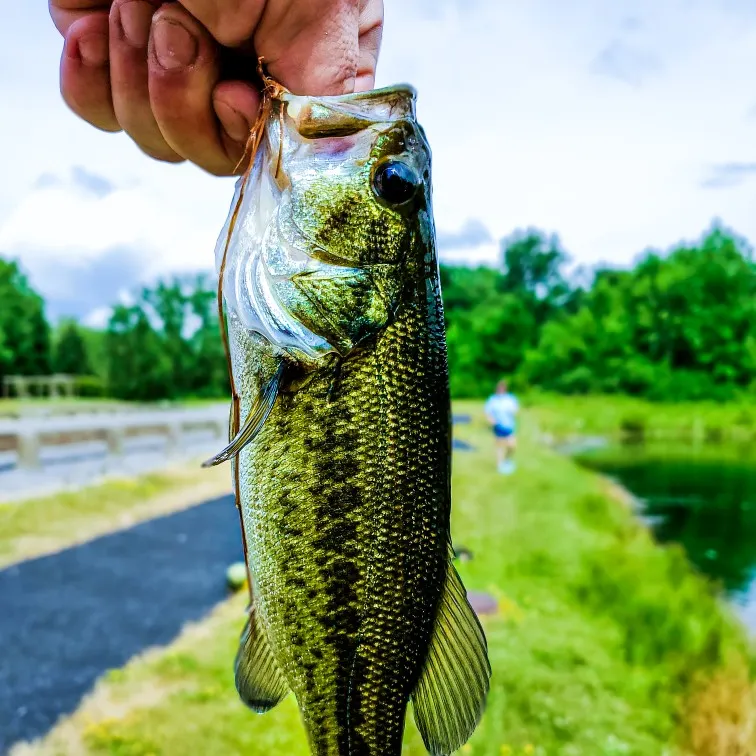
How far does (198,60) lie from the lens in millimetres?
1500

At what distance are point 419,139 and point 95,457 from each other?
15.2m

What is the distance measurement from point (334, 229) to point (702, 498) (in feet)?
72.5

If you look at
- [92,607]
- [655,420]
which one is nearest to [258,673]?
[92,607]

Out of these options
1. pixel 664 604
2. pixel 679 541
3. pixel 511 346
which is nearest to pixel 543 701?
pixel 664 604

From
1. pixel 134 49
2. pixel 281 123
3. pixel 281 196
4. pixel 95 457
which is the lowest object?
pixel 95 457

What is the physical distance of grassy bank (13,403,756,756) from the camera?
239 inches

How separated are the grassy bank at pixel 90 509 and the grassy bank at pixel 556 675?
3038 millimetres

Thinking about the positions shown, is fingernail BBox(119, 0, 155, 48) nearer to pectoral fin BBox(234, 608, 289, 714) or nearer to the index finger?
the index finger

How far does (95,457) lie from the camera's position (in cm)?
1555

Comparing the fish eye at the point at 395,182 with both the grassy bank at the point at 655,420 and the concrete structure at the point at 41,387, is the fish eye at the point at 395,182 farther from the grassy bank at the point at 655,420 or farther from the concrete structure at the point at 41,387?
the concrete structure at the point at 41,387

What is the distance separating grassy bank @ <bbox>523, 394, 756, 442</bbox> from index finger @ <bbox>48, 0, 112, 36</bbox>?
116ft

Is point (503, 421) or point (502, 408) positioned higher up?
point (502, 408)

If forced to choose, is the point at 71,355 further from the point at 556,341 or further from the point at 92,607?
the point at 92,607

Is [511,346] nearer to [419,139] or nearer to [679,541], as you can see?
[679,541]
